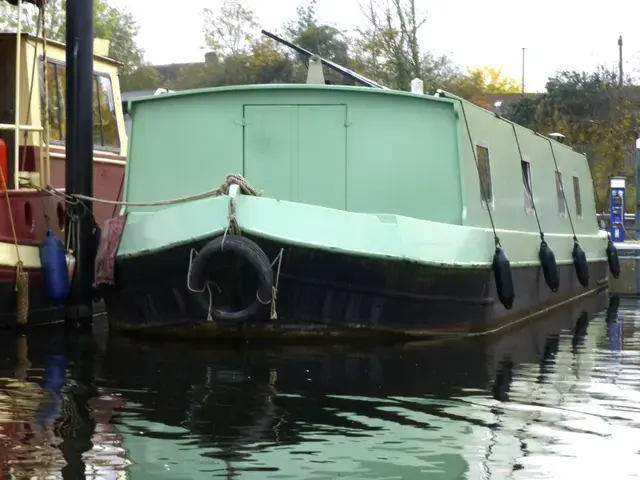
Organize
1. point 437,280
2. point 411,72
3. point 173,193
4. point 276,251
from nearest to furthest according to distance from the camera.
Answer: point 276,251
point 437,280
point 173,193
point 411,72

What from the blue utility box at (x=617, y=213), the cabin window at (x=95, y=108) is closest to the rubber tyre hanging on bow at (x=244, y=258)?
the cabin window at (x=95, y=108)

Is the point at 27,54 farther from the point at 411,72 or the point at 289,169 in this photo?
the point at 411,72

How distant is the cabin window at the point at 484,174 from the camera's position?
11.9 metres

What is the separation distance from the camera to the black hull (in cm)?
998

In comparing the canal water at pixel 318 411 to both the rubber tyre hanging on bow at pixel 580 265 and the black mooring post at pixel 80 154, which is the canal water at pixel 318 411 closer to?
the black mooring post at pixel 80 154

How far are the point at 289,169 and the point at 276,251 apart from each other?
4.74 ft

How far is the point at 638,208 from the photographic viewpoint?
25.7m

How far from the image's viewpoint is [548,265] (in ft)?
44.8

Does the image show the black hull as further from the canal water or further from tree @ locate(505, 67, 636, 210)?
tree @ locate(505, 67, 636, 210)

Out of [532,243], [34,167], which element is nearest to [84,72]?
[34,167]

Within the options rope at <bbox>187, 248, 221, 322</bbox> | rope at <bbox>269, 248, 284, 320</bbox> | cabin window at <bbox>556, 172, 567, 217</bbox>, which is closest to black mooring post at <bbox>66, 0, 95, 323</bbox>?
rope at <bbox>187, 248, 221, 322</bbox>

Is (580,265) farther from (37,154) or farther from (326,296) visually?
(37,154)

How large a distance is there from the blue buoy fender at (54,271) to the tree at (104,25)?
19215 millimetres

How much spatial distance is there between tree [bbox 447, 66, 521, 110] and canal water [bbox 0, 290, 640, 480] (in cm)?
3881
